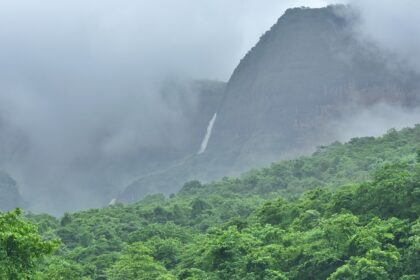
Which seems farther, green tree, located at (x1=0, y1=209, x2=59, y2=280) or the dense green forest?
the dense green forest

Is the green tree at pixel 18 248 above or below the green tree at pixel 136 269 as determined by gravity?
below

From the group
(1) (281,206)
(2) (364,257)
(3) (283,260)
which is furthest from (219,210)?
(2) (364,257)

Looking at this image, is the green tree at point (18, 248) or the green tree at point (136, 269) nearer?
the green tree at point (18, 248)

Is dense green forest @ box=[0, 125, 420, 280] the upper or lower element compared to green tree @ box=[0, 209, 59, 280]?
upper

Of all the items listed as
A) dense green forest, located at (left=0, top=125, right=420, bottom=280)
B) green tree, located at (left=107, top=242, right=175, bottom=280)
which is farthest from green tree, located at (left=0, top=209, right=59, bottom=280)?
green tree, located at (left=107, top=242, right=175, bottom=280)

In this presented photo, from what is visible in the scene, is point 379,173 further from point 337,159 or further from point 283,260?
point 337,159

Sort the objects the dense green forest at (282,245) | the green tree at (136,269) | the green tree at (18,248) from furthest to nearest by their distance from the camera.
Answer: the green tree at (136,269)
the dense green forest at (282,245)
the green tree at (18,248)

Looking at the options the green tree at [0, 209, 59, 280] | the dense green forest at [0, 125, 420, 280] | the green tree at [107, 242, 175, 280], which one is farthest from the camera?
the green tree at [107, 242, 175, 280]

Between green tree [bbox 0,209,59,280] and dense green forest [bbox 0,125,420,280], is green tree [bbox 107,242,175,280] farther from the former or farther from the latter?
green tree [bbox 0,209,59,280]

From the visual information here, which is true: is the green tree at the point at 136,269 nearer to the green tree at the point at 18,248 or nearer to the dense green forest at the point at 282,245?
the dense green forest at the point at 282,245

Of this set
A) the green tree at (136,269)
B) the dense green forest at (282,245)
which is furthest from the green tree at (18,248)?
the green tree at (136,269)

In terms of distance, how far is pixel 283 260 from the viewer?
46562mm

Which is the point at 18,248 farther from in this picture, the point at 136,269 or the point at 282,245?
the point at 282,245

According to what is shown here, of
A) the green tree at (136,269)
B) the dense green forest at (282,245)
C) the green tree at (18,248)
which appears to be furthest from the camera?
the green tree at (136,269)
